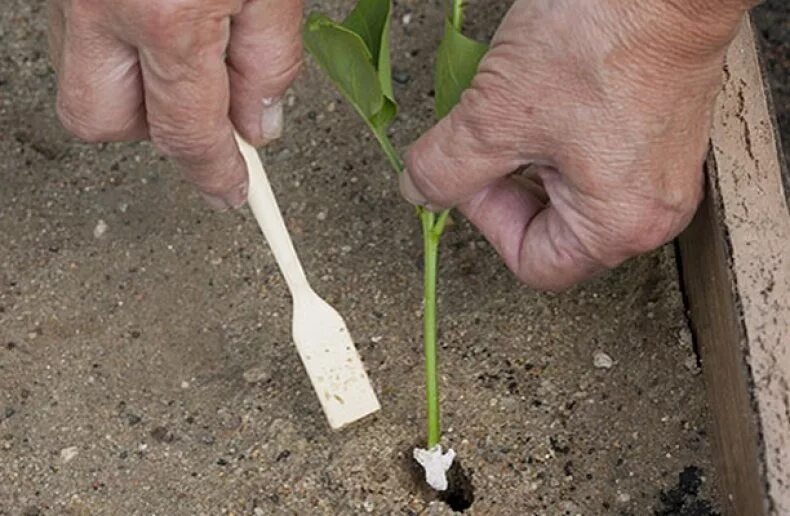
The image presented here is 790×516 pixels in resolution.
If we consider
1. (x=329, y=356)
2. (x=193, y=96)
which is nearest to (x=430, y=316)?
(x=329, y=356)

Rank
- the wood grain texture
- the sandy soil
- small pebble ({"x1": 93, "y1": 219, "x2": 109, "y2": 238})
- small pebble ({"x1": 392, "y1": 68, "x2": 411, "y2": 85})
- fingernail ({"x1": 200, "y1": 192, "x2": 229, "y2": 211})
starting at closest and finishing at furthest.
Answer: the wood grain texture → fingernail ({"x1": 200, "y1": 192, "x2": 229, "y2": 211}) → the sandy soil → small pebble ({"x1": 93, "y1": 219, "x2": 109, "y2": 238}) → small pebble ({"x1": 392, "y1": 68, "x2": 411, "y2": 85})

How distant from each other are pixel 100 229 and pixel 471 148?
1.77 feet

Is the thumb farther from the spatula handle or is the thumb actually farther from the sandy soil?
the sandy soil

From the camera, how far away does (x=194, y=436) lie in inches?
57.1

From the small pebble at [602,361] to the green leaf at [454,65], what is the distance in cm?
30

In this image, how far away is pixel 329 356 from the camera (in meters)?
1.37

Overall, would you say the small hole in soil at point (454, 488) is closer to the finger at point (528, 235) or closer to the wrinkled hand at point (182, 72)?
the finger at point (528, 235)

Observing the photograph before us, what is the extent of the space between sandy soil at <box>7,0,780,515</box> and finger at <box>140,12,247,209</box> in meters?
0.30

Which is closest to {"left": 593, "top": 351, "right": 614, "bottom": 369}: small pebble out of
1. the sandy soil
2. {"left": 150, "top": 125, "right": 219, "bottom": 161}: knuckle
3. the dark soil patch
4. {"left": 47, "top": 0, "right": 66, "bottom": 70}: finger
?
the sandy soil

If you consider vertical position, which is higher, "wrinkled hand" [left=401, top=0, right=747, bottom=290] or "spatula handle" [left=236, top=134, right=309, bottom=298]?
"wrinkled hand" [left=401, top=0, right=747, bottom=290]

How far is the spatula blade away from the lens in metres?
1.37

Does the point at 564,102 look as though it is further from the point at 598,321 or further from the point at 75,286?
the point at 75,286

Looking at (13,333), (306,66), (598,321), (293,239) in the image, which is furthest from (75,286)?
(598,321)

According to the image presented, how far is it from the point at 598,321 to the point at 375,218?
26 centimetres
